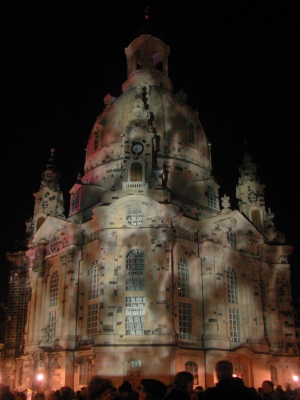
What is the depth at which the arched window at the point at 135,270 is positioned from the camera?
41094mm

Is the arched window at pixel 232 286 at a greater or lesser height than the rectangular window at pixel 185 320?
greater

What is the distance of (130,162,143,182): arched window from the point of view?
44.6 meters

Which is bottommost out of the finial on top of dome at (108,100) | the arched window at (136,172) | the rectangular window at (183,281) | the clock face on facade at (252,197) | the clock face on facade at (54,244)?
the rectangular window at (183,281)

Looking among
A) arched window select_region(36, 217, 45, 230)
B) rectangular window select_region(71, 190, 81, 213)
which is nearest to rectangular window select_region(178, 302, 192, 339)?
rectangular window select_region(71, 190, 81, 213)

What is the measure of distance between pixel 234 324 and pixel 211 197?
14096mm

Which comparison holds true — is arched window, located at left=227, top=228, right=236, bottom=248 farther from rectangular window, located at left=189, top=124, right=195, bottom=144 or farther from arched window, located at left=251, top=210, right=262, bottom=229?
rectangular window, located at left=189, top=124, right=195, bottom=144

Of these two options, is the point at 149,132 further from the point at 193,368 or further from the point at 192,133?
the point at 193,368

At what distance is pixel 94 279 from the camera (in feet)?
145

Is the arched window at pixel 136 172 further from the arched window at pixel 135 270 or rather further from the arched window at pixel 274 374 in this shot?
the arched window at pixel 274 374

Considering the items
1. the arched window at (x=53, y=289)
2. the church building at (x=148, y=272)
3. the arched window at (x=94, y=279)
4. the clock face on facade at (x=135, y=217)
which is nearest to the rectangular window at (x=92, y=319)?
the church building at (x=148, y=272)

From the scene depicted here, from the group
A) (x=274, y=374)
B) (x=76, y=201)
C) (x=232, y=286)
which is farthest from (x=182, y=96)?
(x=274, y=374)

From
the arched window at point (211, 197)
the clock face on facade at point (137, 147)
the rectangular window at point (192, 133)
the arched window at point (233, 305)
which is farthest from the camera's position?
the rectangular window at point (192, 133)

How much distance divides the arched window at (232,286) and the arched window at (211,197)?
8130mm

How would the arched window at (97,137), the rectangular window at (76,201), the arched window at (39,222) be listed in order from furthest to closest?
the arched window at (97,137)
the arched window at (39,222)
the rectangular window at (76,201)
